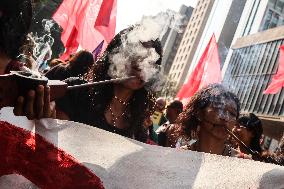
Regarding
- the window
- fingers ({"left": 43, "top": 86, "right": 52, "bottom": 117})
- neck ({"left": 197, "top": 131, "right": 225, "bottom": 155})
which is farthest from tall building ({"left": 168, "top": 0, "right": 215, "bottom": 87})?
fingers ({"left": 43, "top": 86, "right": 52, "bottom": 117})

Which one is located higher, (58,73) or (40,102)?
(40,102)

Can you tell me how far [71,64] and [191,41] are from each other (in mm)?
91832

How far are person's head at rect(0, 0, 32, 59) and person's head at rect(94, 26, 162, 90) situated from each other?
97 centimetres

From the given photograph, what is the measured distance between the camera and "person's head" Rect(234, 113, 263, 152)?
447 cm

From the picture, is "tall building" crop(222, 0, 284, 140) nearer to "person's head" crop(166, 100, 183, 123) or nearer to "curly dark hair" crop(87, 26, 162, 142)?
"person's head" crop(166, 100, 183, 123)

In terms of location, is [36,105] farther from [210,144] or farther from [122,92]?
[210,144]

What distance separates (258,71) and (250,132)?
17.4m

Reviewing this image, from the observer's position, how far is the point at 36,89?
57.4 inches

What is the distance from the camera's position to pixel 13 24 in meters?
1.74

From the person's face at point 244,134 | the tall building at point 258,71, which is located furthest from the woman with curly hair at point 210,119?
the tall building at point 258,71

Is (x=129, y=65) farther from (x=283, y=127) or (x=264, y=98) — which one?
(x=264, y=98)

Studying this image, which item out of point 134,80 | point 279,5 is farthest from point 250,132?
point 279,5

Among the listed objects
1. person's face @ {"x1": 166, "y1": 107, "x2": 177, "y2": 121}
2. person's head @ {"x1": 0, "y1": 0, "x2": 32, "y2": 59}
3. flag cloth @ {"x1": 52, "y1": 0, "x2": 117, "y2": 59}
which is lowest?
person's face @ {"x1": 166, "y1": 107, "x2": 177, "y2": 121}

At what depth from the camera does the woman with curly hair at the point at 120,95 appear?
106 inches
